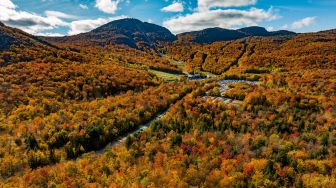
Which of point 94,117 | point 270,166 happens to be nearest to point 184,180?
point 270,166

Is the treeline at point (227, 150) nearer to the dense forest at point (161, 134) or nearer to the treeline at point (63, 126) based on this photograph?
the dense forest at point (161, 134)

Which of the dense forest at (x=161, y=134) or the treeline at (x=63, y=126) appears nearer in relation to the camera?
the dense forest at (x=161, y=134)

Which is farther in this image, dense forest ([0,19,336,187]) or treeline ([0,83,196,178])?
treeline ([0,83,196,178])

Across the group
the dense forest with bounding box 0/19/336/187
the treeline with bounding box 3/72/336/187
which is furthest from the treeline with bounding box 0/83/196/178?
the treeline with bounding box 3/72/336/187

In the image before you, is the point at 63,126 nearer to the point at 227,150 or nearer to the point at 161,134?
the point at 161,134

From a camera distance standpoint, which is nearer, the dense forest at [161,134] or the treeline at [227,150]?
the treeline at [227,150]

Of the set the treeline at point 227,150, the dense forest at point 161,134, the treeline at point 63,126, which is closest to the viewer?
the treeline at point 227,150

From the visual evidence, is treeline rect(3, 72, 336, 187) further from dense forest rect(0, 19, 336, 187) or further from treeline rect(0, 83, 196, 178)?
treeline rect(0, 83, 196, 178)

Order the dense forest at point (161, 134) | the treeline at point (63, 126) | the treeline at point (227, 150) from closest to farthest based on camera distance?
the treeline at point (227, 150) < the dense forest at point (161, 134) < the treeline at point (63, 126)

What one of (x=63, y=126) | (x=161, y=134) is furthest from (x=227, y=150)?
(x=63, y=126)

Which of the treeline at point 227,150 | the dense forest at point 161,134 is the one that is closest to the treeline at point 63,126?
the dense forest at point 161,134

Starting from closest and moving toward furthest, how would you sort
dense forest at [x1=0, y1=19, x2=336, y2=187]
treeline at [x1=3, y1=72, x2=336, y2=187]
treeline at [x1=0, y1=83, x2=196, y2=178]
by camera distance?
1. treeline at [x1=3, y1=72, x2=336, y2=187]
2. dense forest at [x1=0, y1=19, x2=336, y2=187]
3. treeline at [x1=0, y1=83, x2=196, y2=178]

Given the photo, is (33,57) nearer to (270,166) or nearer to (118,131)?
(118,131)

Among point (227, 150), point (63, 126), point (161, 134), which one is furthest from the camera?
point (161, 134)
